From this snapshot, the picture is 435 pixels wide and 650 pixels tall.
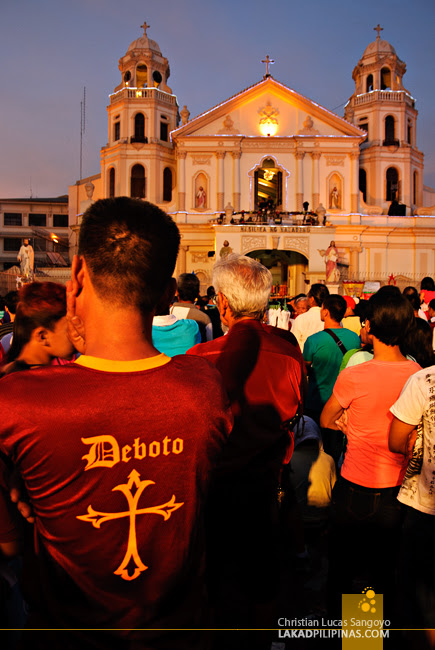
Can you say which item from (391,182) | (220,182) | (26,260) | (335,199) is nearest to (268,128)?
(220,182)

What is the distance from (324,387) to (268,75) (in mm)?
29987

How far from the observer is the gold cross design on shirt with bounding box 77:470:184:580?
1271 mm

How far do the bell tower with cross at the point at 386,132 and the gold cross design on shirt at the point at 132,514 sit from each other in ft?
105

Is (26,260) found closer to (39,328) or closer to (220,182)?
(220,182)

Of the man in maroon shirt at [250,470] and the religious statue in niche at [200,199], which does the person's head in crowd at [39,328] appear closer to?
the man in maroon shirt at [250,470]

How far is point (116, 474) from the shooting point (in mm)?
1256

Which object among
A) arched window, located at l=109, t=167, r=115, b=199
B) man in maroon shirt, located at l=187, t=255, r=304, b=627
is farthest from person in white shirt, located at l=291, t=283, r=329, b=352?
arched window, located at l=109, t=167, r=115, b=199

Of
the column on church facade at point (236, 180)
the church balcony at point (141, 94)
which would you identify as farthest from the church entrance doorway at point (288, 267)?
the church balcony at point (141, 94)

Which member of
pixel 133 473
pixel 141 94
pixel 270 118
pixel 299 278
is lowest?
pixel 133 473

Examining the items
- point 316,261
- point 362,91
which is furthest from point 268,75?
point 316,261

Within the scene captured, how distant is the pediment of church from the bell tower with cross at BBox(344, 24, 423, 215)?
2933mm

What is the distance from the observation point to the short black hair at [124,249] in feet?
4.42

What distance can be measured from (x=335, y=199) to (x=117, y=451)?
3114 cm

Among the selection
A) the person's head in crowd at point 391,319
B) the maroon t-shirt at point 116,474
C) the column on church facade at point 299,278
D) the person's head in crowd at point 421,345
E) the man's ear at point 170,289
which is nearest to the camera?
the maroon t-shirt at point 116,474
